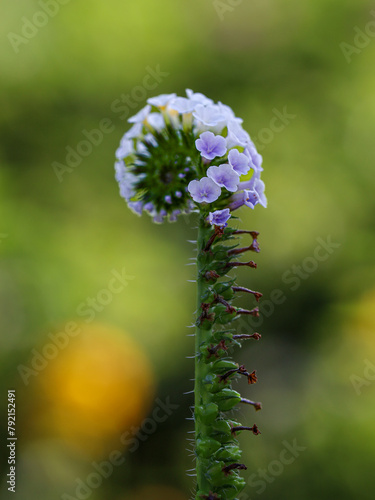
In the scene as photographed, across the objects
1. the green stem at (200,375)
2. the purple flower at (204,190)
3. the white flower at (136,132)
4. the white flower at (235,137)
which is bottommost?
the green stem at (200,375)

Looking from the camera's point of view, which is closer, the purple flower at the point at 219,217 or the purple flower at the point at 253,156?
the purple flower at the point at 219,217

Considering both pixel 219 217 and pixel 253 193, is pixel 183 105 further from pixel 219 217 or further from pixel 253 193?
pixel 219 217

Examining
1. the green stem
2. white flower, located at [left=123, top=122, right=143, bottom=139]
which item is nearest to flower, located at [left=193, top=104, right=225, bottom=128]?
white flower, located at [left=123, top=122, right=143, bottom=139]

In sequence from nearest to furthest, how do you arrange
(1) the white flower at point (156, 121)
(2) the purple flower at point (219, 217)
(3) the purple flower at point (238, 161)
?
(2) the purple flower at point (219, 217)
(3) the purple flower at point (238, 161)
(1) the white flower at point (156, 121)

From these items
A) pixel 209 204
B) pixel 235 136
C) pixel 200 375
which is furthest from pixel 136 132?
pixel 200 375

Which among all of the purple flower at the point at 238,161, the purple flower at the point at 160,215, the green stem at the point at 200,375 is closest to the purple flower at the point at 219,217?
the green stem at the point at 200,375

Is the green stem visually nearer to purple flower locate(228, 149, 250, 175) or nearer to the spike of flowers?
the spike of flowers

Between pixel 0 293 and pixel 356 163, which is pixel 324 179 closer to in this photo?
pixel 356 163

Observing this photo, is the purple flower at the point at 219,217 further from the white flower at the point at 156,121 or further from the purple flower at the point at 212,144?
the white flower at the point at 156,121

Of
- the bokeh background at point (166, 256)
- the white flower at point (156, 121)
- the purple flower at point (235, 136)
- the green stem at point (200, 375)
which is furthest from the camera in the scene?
the bokeh background at point (166, 256)
